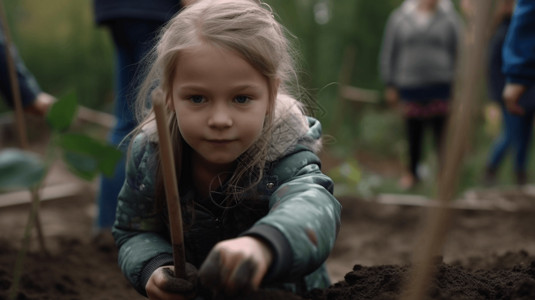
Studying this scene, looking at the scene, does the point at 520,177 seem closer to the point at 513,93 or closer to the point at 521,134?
the point at 521,134

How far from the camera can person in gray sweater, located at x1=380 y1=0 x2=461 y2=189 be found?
474cm

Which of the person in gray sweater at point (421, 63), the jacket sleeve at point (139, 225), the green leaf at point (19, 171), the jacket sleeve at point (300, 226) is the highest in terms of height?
the green leaf at point (19, 171)

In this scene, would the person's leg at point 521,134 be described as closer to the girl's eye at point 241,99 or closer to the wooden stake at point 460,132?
the girl's eye at point 241,99

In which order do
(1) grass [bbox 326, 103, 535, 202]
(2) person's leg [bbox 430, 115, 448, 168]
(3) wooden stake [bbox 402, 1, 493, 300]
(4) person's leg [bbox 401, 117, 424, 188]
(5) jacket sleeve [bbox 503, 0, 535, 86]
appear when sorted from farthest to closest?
(1) grass [bbox 326, 103, 535, 202]
(4) person's leg [bbox 401, 117, 424, 188]
(2) person's leg [bbox 430, 115, 448, 168]
(5) jacket sleeve [bbox 503, 0, 535, 86]
(3) wooden stake [bbox 402, 1, 493, 300]

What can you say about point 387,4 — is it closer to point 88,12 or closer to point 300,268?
point 88,12

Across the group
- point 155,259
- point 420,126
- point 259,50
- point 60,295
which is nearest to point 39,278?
point 60,295

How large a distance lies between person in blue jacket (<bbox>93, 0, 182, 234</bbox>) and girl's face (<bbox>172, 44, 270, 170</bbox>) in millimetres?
1176

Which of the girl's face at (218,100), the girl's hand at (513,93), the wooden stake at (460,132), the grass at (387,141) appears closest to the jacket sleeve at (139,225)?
the girl's face at (218,100)

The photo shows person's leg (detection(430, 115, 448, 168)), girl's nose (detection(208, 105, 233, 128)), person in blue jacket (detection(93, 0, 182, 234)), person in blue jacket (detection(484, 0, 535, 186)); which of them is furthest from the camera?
person's leg (detection(430, 115, 448, 168))

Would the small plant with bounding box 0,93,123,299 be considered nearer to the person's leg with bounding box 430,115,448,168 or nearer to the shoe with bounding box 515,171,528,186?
the person's leg with bounding box 430,115,448,168

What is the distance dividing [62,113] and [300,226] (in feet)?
1.51

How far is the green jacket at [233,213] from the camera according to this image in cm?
115

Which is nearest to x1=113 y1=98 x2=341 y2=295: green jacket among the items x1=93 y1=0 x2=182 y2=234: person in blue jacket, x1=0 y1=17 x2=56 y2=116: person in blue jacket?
x1=93 y1=0 x2=182 y2=234: person in blue jacket

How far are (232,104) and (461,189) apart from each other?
10.8 ft
